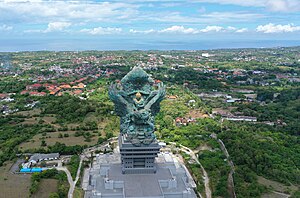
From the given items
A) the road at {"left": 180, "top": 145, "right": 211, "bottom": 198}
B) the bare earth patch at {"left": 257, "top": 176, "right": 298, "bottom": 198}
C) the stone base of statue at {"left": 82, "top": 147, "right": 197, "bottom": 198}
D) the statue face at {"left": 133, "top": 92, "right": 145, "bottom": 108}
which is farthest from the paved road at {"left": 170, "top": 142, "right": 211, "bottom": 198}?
the statue face at {"left": 133, "top": 92, "right": 145, "bottom": 108}

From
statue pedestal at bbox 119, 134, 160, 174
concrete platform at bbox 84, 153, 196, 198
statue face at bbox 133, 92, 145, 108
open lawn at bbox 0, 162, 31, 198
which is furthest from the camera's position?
statue face at bbox 133, 92, 145, 108

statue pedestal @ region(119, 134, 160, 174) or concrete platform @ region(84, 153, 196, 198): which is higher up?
statue pedestal @ region(119, 134, 160, 174)

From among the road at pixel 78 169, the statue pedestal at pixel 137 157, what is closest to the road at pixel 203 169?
the statue pedestal at pixel 137 157

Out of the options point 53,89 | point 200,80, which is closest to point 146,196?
point 53,89

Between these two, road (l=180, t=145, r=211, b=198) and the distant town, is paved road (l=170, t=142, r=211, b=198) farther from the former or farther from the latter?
the distant town

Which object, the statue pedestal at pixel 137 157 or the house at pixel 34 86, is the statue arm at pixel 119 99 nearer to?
the statue pedestal at pixel 137 157

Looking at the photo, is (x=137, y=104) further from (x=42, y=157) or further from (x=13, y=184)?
(x=13, y=184)

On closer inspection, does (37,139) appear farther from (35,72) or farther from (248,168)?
(35,72)
